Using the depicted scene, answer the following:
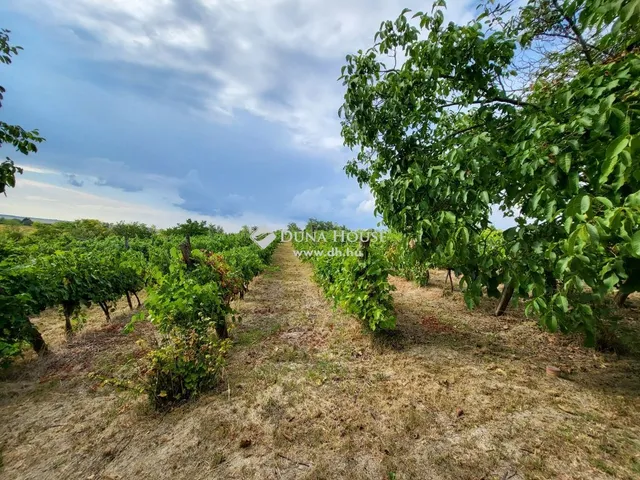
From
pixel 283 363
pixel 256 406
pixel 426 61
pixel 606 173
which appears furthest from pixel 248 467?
pixel 426 61

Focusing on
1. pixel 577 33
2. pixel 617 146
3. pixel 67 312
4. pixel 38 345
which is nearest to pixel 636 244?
pixel 617 146

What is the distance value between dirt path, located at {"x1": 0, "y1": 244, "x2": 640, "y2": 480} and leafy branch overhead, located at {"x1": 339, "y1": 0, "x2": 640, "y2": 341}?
1.15 m

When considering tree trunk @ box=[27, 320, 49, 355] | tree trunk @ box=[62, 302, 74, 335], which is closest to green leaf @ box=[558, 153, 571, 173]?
tree trunk @ box=[27, 320, 49, 355]

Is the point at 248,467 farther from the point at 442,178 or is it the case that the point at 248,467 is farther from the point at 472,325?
the point at 472,325

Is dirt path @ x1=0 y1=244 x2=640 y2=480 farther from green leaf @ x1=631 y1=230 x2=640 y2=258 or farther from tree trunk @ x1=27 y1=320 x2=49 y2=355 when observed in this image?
green leaf @ x1=631 y1=230 x2=640 y2=258

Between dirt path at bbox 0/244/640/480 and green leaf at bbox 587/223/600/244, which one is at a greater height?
green leaf at bbox 587/223/600/244

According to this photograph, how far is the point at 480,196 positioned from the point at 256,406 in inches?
126

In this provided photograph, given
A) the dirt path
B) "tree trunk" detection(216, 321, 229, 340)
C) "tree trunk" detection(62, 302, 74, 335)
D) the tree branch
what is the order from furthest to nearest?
"tree trunk" detection(62, 302, 74, 335) < "tree trunk" detection(216, 321, 229, 340) < the tree branch < the dirt path

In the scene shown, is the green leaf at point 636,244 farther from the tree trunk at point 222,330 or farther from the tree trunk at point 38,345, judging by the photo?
the tree trunk at point 38,345

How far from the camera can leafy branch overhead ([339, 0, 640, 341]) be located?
69.3 inches

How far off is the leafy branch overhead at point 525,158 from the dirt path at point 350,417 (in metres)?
1.15

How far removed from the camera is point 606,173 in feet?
5.08

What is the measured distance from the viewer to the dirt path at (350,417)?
240 centimetres

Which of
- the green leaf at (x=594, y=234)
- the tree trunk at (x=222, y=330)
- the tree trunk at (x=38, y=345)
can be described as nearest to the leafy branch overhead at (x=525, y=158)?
the green leaf at (x=594, y=234)
